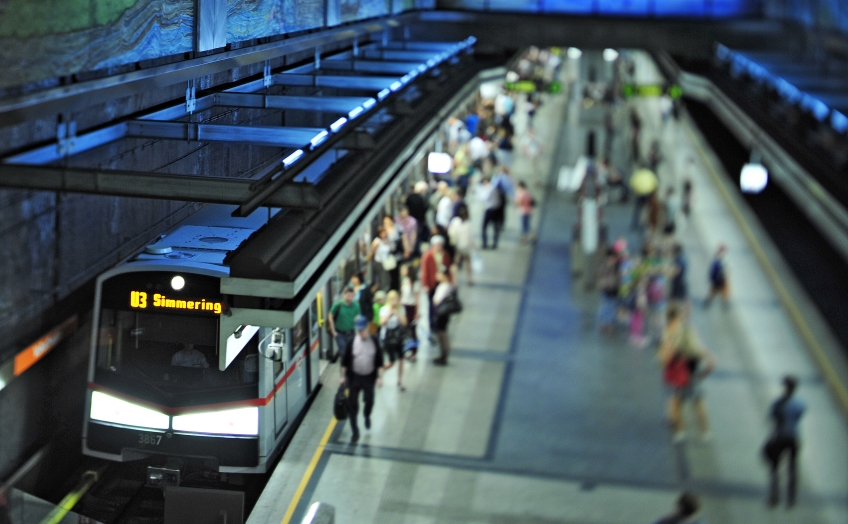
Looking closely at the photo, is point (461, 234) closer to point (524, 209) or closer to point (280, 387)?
point (524, 209)

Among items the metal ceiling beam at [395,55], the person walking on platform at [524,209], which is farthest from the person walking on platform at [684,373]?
the person walking on platform at [524,209]

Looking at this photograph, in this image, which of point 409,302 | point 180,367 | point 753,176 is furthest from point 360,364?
point 753,176

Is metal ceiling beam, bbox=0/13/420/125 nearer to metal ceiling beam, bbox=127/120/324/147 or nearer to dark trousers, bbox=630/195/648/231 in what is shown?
metal ceiling beam, bbox=127/120/324/147

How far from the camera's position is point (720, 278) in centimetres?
1562

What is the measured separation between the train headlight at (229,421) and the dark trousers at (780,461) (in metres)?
4.86

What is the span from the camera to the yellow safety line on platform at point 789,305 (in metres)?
12.1

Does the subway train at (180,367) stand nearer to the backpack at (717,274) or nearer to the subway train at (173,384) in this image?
the subway train at (173,384)

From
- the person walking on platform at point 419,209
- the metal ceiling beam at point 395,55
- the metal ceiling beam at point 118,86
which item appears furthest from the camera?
the metal ceiling beam at point 395,55

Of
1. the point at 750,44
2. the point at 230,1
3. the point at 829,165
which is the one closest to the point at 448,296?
the point at 230,1

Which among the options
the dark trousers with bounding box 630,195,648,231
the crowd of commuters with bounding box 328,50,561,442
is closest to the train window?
the crowd of commuters with bounding box 328,50,561,442

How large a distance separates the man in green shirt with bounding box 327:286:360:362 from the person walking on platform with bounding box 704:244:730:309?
21.2 ft

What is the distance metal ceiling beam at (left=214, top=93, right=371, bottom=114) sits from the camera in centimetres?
975

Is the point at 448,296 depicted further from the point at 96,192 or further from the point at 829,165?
the point at 96,192

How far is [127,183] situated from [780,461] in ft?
21.9
